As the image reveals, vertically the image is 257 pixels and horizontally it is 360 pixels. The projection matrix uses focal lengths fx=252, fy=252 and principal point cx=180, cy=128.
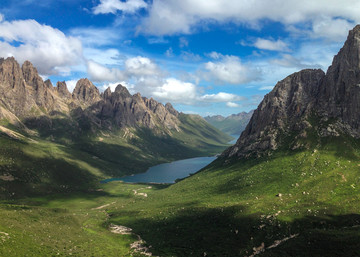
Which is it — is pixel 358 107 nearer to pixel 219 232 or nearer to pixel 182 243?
pixel 219 232

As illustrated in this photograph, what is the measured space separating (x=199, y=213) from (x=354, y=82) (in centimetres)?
13686

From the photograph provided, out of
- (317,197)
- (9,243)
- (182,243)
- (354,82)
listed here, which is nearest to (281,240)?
(182,243)

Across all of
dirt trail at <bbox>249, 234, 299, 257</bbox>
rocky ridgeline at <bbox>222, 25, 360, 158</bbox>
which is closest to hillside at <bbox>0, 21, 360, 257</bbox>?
dirt trail at <bbox>249, 234, 299, 257</bbox>

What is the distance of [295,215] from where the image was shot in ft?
306

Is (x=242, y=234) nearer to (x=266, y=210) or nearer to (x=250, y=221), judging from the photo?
(x=250, y=221)

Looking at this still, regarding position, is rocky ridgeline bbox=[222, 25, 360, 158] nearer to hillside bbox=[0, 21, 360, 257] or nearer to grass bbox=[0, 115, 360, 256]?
hillside bbox=[0, 21, 360, 257]

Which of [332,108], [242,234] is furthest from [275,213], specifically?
[332,108]

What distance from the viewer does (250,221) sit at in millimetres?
95438

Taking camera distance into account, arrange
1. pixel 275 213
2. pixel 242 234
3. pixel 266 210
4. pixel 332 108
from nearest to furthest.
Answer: pixel 242 234 < pixel 275 213 < pixel 266 210 < pixel 332 108

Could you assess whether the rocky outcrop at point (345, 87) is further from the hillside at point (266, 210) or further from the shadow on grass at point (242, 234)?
the shadow on grass at point (242, 234)

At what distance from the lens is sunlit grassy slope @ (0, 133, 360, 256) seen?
7219cm

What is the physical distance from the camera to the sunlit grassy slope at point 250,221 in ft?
237

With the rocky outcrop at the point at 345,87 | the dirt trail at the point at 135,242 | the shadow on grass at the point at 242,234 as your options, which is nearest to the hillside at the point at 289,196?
the shadow on grass at the point at 242,234

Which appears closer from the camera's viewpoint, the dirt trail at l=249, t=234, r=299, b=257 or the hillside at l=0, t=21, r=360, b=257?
the dirt trail at l=249, t=234, r=299, b=257
